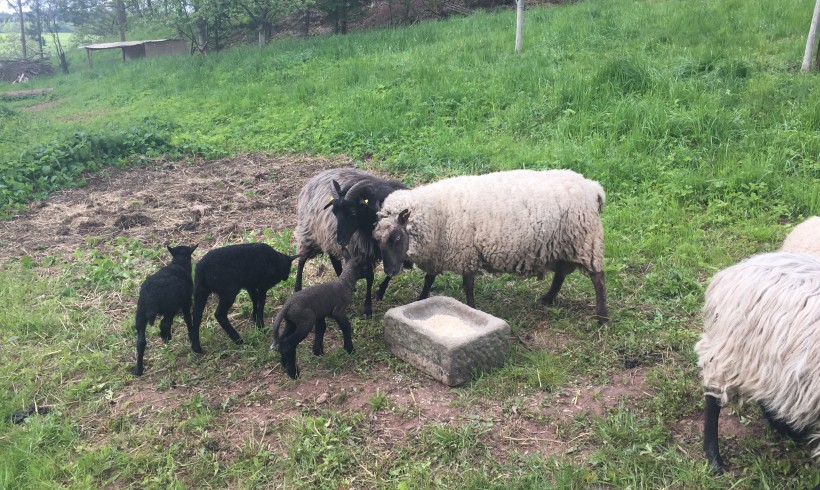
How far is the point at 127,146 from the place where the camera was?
34.8 feet

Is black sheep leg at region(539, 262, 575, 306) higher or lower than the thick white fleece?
lower

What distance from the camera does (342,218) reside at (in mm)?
5086

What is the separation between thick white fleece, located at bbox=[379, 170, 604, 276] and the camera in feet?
15.9

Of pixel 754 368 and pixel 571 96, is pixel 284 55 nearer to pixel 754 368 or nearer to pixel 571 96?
pixel 571 96

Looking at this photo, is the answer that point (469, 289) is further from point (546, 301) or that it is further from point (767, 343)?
point (767, 343)

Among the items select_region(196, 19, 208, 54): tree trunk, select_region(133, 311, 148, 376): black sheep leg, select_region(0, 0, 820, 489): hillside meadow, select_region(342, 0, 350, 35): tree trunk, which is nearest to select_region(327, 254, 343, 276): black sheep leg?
select_region(0, 0, 820, 489): hillside meadow

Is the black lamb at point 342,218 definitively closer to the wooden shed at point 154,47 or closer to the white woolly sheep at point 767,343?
the white woolly sheep at point 767,343

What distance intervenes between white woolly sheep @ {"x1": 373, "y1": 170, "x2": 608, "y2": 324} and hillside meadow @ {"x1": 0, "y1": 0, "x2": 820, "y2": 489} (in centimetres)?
48

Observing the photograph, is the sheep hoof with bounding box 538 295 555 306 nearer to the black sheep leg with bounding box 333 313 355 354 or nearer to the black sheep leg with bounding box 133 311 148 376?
the black sheep leg with bounding box 333 313 355 354

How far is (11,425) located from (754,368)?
14.7ft

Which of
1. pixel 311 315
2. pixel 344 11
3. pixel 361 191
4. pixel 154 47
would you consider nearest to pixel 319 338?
pixel 311 315

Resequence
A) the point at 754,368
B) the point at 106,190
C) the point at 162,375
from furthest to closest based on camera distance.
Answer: the point at 106,190 → the point at 162,375 → the point at 754,368

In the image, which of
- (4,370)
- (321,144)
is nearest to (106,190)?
(321,144)

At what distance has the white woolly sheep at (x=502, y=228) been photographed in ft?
15.9
